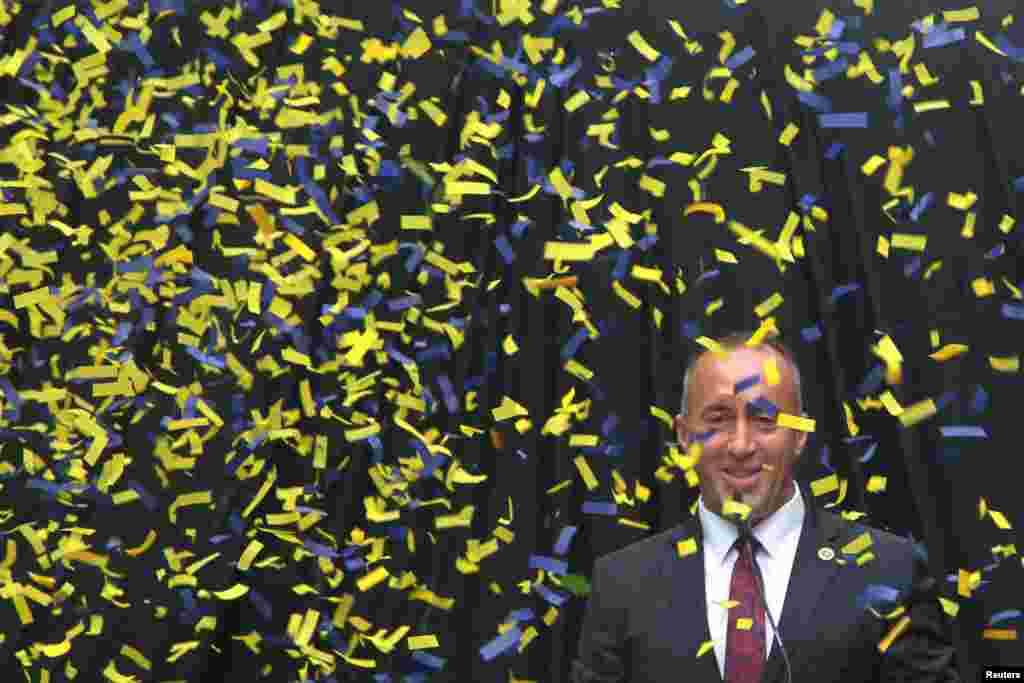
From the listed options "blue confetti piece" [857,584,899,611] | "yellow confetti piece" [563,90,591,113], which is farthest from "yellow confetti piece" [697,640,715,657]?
"yellow confetti piece" [563,90,591,113]

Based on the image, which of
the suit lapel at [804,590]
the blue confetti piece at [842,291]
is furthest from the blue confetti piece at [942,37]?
the suit lapel at [804,590]

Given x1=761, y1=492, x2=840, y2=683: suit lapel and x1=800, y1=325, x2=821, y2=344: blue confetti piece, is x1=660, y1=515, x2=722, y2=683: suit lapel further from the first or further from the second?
x1=800, y1=325, x2=821, y2=344: blue confetti piece

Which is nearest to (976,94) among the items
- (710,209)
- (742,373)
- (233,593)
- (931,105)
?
(931,105)

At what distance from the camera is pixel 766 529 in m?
2.21

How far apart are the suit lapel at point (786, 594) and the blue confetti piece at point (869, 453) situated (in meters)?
0.61

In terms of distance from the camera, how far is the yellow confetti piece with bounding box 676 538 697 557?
2242mm

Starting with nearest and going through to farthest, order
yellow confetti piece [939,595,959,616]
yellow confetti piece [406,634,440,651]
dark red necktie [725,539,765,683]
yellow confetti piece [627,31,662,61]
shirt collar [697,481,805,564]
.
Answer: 1. dark red necktie [725,539,765,683]
2. shirt collar [697,481,805,564]
3. yellow confetti piece [939,595,959,616]
4. yellow confetti piece [406,634,440,651]
5. yellow confetti piece [627,31,662,61]

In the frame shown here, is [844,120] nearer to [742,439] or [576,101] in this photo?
[576,101]

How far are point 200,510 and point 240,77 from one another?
39.3 inches

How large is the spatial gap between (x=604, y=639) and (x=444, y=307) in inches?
39.7

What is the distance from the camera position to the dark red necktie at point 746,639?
209 centimetres

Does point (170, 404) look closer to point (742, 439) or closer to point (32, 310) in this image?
point (32, 310)

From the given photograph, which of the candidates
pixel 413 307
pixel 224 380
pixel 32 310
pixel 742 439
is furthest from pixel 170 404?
pixel 742 439

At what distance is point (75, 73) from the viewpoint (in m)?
3.20
